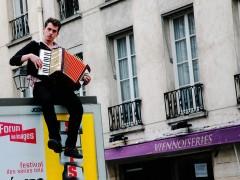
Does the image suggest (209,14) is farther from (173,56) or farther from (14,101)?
(14,101)

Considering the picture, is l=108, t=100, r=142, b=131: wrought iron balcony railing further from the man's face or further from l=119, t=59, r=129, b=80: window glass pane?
the man's face

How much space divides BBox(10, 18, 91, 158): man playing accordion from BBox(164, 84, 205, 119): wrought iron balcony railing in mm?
10330

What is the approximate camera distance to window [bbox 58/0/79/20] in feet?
76.8

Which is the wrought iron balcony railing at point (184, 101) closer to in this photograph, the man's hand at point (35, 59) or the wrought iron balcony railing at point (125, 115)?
the wrought iron balcony railing at point (125, 115)

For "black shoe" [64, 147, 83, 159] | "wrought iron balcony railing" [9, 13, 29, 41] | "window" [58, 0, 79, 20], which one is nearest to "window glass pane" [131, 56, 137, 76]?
"window" [58, 0, 79, 20]

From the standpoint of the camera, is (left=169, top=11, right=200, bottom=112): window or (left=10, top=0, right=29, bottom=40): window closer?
(left=169, top=11, right=200, bottom=112): window

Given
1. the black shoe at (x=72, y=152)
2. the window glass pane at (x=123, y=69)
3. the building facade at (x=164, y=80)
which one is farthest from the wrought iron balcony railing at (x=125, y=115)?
the black shoe at (x=72, y=152)

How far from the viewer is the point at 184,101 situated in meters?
18.7

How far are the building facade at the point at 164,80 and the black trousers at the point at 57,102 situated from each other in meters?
9.23

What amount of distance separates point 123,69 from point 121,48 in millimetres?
584

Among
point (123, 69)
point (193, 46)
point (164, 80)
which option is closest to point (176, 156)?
point (164, 80)

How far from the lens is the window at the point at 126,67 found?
20.9 m

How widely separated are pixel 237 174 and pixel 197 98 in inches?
81.7

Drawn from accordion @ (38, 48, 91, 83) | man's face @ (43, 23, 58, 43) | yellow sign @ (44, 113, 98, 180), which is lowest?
yellow sign @ (44, 113, 98, 180)
